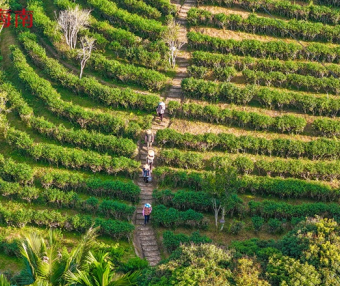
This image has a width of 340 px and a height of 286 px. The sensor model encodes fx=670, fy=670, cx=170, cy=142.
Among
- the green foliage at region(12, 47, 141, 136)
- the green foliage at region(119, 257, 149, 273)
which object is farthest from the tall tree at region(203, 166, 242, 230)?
the green foliage at region(12, 47, 141, 136)

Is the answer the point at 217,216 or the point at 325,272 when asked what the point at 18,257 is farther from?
the point at 325,272

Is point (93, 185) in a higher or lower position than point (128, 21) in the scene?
lower

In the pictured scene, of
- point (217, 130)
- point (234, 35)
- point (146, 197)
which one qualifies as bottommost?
point (146, 197)

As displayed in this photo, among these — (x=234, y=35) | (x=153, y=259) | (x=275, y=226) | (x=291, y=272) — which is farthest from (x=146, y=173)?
(x=234, y=35)

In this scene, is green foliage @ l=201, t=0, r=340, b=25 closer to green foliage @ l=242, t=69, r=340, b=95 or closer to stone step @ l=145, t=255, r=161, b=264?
green foliage @ l=242, t=69, r=340, b=95

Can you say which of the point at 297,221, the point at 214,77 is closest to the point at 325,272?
the point at 297,221

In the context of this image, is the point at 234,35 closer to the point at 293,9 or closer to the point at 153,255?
the point at 293,9
